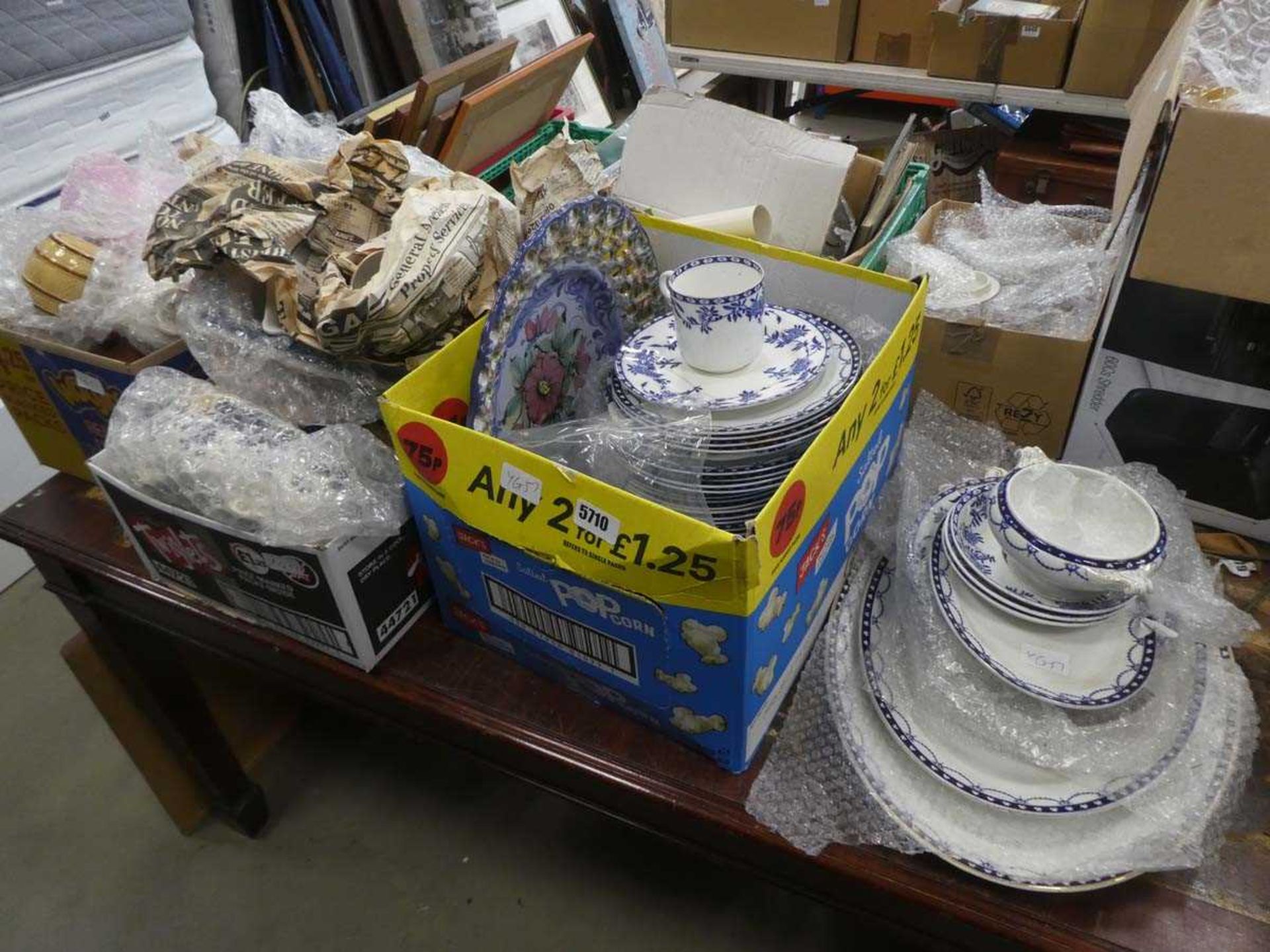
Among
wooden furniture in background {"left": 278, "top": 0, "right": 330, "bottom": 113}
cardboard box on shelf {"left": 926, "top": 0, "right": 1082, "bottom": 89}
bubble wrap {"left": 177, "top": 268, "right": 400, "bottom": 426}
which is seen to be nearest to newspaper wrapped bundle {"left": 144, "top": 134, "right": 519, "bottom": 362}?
bubble wrap {"left": 177, "top": 268, "right": 400, "bottom": 426}

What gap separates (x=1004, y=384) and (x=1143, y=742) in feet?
1.25

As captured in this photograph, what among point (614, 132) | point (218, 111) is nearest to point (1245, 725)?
point (614, 132)

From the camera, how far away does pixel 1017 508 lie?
0.67 m

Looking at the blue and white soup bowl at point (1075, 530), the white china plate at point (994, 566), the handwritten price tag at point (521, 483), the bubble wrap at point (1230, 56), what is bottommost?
the white china plate at point (994, 566)

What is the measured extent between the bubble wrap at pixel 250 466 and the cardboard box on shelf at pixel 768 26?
153 centimetres

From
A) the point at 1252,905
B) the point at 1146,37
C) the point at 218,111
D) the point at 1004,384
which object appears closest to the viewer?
the point at 1252,905

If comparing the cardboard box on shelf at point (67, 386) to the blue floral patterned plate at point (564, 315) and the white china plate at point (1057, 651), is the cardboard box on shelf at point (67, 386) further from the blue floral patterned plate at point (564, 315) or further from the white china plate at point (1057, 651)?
the white china plate at point (1057, 651)

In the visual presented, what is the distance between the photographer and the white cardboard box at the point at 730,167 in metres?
0.93

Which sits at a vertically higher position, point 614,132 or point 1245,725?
point 614,132

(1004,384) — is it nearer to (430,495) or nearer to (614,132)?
(430,495)

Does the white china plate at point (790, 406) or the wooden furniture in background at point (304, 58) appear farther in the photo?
the wooden furniture in background at point (304, 58)

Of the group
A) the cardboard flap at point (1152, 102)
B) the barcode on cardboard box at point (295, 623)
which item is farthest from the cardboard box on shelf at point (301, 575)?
the cardboard flap at point (1152, 102)

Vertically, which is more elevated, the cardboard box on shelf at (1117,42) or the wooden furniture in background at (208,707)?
the cardboard box on shelf at (1117,42)

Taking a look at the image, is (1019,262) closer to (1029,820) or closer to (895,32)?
(1029,820)
